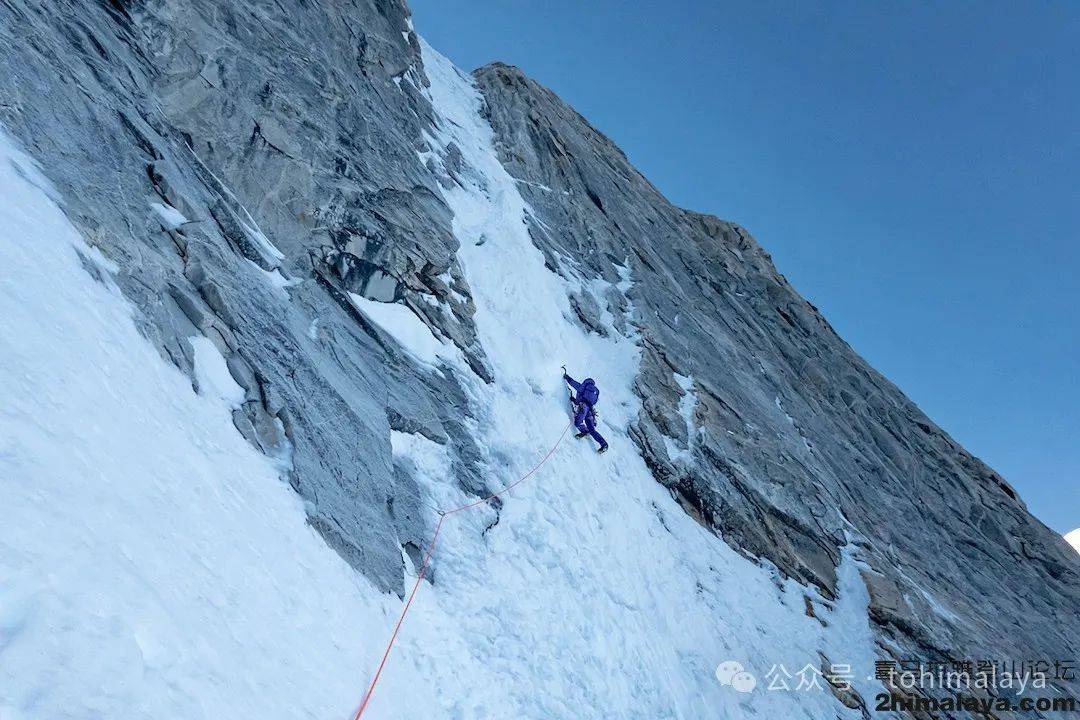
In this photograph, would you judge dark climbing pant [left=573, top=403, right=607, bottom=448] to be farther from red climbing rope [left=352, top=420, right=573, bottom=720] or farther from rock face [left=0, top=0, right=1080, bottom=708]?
rock face [left=0, top=0, right=1080, bottom=708]

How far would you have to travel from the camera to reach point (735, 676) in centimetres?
1193

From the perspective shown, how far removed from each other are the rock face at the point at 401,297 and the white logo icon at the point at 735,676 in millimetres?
4484

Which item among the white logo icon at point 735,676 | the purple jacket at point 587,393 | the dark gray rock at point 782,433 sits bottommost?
the white logo icon at point 735,676

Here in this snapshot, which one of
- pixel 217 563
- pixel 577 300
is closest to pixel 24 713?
pixel 217 563

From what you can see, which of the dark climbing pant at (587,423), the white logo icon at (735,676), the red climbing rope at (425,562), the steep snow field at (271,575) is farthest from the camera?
the dark climbing pant at (587,423)

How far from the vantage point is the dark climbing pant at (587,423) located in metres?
15.1

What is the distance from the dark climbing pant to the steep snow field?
445 millimetres

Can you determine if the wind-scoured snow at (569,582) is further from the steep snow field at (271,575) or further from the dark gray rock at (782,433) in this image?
the dark gray rock at (782,433)

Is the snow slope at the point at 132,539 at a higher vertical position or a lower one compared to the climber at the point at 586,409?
lower

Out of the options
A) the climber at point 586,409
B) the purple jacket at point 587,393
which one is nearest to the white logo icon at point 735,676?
the climber at point 586,409

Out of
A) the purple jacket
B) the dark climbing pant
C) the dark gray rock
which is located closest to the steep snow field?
the dark climbing pant

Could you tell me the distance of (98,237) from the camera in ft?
24.3

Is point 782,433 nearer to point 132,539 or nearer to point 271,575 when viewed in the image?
point 271,575

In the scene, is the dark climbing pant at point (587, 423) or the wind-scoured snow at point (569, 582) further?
the dark climbing pant at point (587, 423)
